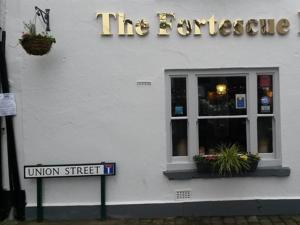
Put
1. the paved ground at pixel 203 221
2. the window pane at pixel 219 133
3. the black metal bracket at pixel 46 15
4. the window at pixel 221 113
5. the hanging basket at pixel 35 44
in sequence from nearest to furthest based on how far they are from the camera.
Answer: the hanging basket at pixel 35 44 < the paved ground at pixel 203 221 < the black metal bracket at pixel 46 15 < the window at pixel 221 113 < the window pane at pixel 219 133

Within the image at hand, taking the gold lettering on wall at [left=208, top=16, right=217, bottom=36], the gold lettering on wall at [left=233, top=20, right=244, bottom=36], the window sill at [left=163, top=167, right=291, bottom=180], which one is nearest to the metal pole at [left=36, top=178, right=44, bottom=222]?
the window sill at [left=163, top=167, right=291, bottom=180]

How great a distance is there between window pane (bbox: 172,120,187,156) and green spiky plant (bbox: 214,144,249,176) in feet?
2.27

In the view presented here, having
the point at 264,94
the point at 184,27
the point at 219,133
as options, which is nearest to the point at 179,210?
the point at 219,133

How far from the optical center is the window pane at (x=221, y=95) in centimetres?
895

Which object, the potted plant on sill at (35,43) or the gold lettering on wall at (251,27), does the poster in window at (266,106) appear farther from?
the potted plant on sill at (35,43)

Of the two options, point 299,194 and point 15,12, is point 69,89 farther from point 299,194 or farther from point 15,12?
point 299,194

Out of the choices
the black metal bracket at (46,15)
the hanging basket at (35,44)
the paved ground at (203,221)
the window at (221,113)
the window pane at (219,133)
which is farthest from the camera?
the window pane at (219,133)

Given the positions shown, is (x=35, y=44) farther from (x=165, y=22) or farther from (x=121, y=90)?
(x=165, y=22)

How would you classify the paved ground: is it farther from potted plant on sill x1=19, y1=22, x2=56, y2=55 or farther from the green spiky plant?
potted plant on sill x1=19, y1=22, x2=56, y2=55

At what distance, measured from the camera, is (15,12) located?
8.66m

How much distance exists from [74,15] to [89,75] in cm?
102

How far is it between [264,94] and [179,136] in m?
1.61

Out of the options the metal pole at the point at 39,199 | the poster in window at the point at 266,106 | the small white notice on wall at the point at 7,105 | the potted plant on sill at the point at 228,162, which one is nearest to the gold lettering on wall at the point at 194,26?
the poster in window at the point at 266,106

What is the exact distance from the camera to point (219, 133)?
8992mm
